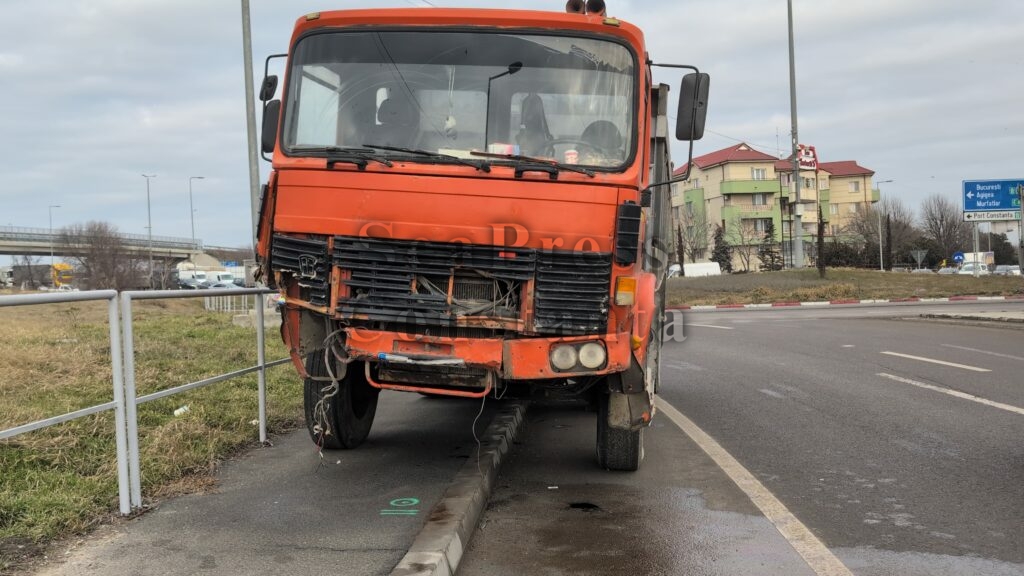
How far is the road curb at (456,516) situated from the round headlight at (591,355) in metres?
1.00

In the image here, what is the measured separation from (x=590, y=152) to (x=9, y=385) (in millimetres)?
3985

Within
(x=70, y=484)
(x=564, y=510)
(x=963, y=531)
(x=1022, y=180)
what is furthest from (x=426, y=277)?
(x=1022, y=180)

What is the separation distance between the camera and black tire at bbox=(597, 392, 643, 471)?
20.1 feet

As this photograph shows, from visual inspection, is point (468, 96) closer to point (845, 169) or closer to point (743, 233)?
point (743, 233)

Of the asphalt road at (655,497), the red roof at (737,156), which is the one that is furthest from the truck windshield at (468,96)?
the red roof at (737,156)

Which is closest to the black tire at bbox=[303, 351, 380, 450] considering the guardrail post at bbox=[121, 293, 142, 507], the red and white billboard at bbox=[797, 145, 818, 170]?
the guardrail post at bbox=[121, 293, 142, 507]

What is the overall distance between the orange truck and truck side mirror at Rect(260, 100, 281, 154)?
0.7 inches

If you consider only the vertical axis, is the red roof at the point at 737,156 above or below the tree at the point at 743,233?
above

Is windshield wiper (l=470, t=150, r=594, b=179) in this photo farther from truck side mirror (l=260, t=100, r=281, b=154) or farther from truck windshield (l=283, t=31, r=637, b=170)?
truck side mirror (l=260, t=100, r=281, b=154)

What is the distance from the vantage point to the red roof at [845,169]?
94.7 metres

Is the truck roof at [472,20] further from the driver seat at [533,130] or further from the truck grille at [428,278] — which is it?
the truck grille at [428,278]

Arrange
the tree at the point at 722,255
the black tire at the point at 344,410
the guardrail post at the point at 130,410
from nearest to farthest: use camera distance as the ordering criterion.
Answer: the guardrail post at the point at 130,410 → the black tire at the point at 344,410 → the tree at the point at 722,255

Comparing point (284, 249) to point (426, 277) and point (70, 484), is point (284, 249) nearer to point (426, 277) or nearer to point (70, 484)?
point (426, 277)

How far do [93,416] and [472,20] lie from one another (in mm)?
4075
